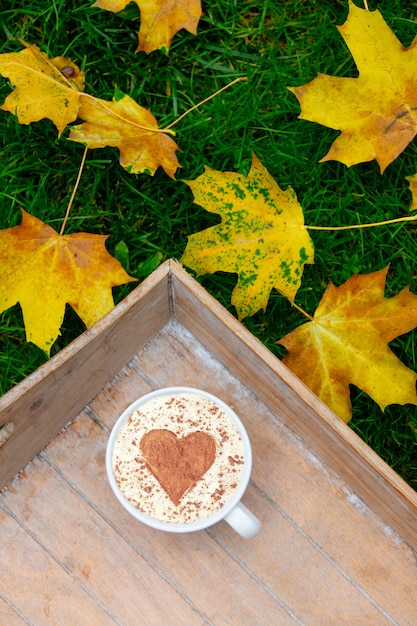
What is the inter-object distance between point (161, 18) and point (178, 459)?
1.03 meters

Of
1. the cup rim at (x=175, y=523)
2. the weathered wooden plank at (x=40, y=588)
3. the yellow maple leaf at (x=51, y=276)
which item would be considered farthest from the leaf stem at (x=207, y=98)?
the weathered wooden plank at (x=40, y=588)

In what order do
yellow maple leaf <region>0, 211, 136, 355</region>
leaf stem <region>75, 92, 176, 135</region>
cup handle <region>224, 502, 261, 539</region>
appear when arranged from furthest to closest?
1. leaf stem <region>75, 92, 176, 135</region>
2. yellow maple leaf <region>0, 211, 136, 355</region>
3. cup handle <region>224, 502, 261, 539</region>

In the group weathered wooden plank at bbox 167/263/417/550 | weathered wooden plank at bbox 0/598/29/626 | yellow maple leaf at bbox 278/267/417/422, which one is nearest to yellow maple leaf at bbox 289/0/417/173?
yellow maple leaf at bbox 278/267/417/422

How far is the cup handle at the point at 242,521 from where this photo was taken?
1200 millimetres

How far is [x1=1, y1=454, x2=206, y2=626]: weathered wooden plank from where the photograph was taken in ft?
4.24

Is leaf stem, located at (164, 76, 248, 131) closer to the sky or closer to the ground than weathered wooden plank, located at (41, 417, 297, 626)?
closer to the sky

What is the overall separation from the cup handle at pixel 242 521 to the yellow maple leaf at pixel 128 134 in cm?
74

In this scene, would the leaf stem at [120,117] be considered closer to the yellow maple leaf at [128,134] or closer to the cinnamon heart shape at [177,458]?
the yellow maple leaf at [128,134]

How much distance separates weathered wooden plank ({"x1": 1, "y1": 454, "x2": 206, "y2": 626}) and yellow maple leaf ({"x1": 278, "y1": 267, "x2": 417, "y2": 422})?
1.64 feet

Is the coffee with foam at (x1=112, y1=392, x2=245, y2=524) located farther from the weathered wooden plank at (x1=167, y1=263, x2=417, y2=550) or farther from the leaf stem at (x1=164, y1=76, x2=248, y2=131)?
the leaf stem at (x1=164, y1=76, x2=248, y2=131)

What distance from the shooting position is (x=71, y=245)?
4.77 ft

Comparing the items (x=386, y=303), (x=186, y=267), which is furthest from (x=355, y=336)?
(x=186, y=267)

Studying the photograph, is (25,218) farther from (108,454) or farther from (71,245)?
(108,454)

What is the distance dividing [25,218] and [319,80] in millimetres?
699
